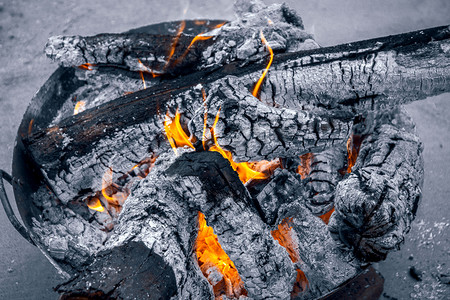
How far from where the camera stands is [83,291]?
3.00 ft

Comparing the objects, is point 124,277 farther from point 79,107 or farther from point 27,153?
point 79,107

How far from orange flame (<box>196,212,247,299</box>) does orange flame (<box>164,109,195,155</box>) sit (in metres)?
0.31

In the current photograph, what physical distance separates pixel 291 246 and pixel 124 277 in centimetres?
70

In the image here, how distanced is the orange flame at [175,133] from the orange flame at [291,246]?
0.51 meters

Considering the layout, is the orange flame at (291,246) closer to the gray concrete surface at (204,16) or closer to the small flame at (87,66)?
the gray concrete surface at (204,16)

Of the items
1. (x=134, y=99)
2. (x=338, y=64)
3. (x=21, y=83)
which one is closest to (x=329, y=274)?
(x=338, y=64)

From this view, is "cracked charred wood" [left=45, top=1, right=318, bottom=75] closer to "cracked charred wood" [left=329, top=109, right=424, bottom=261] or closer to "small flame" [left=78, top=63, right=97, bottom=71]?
"small flame" [left=78, top=63, right=97, bottom=71]

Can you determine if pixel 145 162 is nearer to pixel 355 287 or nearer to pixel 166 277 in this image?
pixel 166 277

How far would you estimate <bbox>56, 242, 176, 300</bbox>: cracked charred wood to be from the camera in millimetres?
917

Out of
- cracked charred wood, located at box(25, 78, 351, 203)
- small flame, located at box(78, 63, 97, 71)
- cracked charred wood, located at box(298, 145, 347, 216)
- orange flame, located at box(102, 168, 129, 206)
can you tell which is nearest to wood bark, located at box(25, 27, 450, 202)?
cracked charred wood, located at box(25, 78, 351, 203)

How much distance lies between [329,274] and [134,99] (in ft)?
3.35

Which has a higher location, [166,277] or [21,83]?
[21,83]

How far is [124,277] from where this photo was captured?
95cm

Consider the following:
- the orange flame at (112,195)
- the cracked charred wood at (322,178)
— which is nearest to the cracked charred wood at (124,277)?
the orange flame at (112,195)
